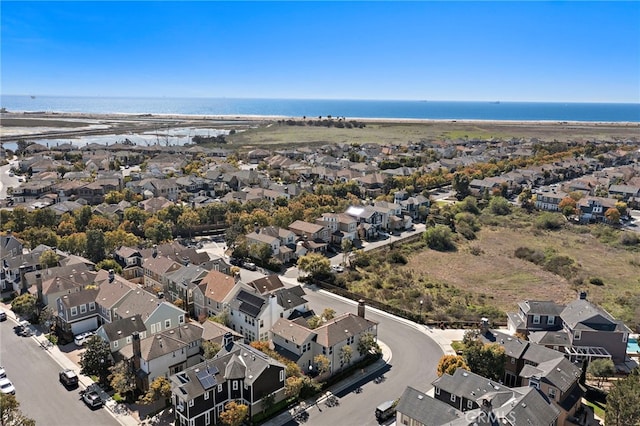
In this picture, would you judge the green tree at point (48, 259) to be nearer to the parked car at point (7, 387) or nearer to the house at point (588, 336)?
the parked car at point (7, 387)

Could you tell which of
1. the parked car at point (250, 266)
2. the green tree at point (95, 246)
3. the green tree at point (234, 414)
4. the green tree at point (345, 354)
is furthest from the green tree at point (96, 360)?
the parked car at point (250, 266)

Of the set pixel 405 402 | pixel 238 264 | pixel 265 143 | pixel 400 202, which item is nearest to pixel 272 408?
pixel 405 402

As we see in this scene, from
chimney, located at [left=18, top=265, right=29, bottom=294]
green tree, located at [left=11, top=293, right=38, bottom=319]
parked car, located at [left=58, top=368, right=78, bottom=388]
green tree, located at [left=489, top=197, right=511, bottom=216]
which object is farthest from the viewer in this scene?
green tree, located at [left=489, top=197, right=511, bottom=216]

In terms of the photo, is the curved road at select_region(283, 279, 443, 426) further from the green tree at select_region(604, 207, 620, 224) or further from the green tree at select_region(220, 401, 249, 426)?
the green tree at select_region(604, 207, 620, 224)

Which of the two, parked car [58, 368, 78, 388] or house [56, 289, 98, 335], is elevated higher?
house [56, 289, 98, 335]

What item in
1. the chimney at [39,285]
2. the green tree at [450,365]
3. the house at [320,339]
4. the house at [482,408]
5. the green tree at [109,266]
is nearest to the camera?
the house at [482,408]

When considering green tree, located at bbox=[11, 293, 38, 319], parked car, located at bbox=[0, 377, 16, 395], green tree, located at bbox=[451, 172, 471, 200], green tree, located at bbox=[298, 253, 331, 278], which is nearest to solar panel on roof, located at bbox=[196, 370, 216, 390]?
parked car, located at bbox=[0, 377, 16, 395]
